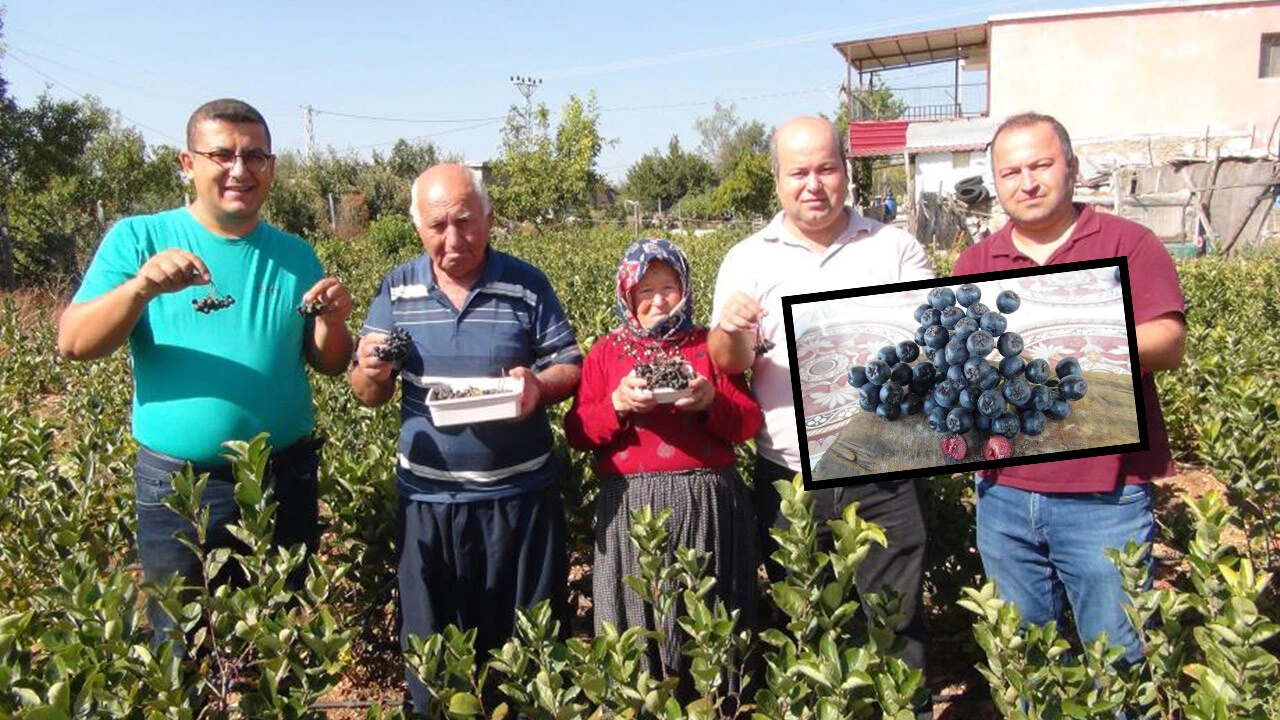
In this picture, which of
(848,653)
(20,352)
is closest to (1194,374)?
(848,653)

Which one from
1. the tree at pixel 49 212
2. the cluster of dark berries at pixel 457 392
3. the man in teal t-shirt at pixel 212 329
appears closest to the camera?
the cluster of dark berries at pixel 457 392

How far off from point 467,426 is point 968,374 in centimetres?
126

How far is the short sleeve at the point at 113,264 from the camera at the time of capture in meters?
2.34

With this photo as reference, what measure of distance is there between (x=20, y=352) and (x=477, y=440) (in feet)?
26.4

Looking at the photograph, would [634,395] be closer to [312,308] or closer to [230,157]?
[312,308]

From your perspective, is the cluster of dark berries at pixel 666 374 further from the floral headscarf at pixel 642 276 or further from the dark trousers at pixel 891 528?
the dark trousers at pixel 891 528

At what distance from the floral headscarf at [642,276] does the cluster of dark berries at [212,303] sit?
40.2 inches

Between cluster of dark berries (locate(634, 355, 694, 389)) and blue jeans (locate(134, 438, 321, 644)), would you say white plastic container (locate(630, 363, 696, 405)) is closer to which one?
cluster of dark berries (locate(634, 355, 694, 389))

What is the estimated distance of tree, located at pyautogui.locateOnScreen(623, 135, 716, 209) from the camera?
161 ft

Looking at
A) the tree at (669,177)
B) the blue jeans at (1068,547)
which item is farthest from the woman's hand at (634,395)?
the tree at (669,177)

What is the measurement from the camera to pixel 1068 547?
219 cm

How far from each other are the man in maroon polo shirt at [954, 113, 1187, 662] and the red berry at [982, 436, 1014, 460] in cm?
30

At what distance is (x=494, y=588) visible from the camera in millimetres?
2539

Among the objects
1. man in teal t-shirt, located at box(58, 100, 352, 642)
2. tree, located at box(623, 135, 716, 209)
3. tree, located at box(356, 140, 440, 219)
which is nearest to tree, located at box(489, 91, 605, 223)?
tree, located at box(356, 140, 440, 219)
